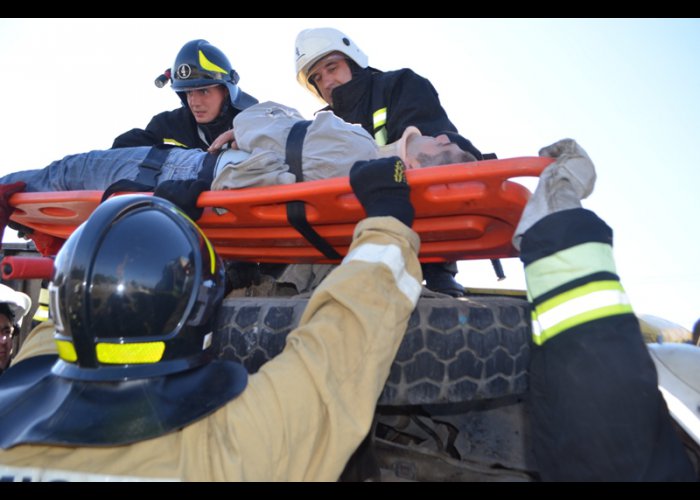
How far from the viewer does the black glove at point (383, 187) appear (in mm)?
1622

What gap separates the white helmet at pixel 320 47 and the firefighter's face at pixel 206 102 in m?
0.56

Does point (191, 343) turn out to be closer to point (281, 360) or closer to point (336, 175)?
point (281, 360)

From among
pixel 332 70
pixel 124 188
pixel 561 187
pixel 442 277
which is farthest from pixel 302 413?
pixel 332 70

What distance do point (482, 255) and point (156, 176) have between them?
5.38ft

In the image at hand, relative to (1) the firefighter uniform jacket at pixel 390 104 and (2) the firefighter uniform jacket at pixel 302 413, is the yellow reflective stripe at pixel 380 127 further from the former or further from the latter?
(2) the firefighter uniform jacket at pixel 302 413

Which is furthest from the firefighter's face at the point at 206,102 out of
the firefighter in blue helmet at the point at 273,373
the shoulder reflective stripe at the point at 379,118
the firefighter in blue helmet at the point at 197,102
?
the firefighter in blue helmet at the point at 273,373

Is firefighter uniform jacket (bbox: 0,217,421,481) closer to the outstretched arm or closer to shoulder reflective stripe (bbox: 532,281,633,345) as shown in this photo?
the outstretched arm

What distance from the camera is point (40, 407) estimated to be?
47.8 inches

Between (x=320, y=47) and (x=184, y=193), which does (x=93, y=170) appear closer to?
(x=184, y=193)

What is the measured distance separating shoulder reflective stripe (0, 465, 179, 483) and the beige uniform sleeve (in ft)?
0.56

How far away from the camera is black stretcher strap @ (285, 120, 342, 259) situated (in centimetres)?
207

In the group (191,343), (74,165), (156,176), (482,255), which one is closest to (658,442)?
(191,343)

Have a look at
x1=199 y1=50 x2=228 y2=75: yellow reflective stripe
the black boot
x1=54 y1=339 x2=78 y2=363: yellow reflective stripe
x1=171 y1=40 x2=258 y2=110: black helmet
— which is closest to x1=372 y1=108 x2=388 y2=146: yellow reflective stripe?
the black boot

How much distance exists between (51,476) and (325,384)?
60 cm
